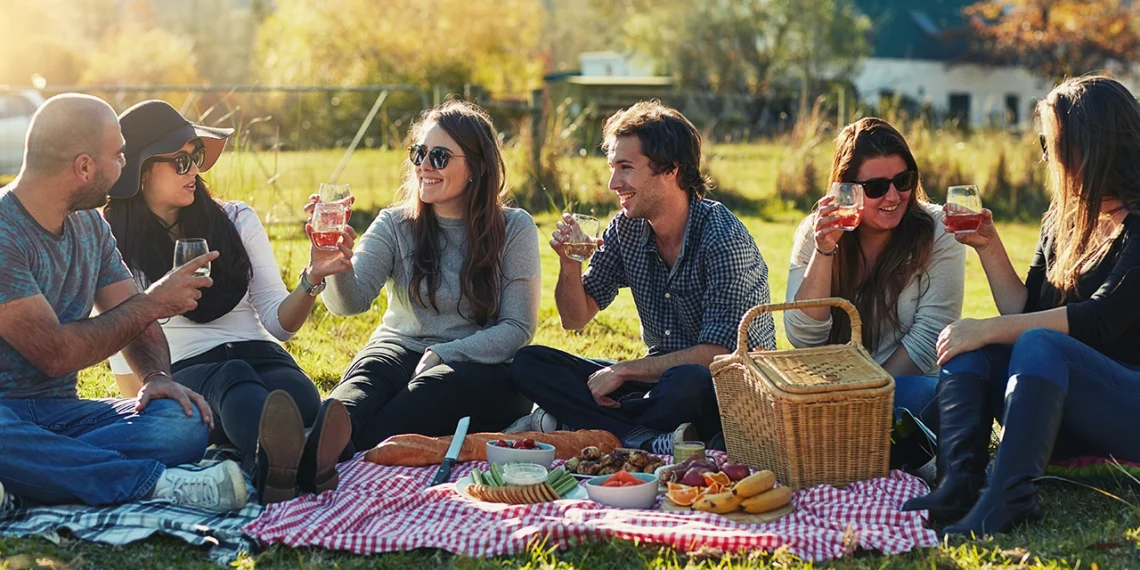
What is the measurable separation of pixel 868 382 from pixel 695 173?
141 centimetres

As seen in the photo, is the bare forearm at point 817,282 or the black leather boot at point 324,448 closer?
the black leather boot at point 324,448

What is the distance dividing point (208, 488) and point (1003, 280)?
307cm

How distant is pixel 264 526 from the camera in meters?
4.05

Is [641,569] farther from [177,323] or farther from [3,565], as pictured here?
[177,323]

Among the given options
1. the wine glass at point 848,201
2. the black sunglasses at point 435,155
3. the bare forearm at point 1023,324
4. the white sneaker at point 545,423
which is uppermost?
the black sunglasses at point 435,155

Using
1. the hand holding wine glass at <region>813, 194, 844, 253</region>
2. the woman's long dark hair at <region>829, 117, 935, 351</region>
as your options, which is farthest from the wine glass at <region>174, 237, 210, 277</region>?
the woman's long dark hair at <region>829, 117, 935, 351</region>

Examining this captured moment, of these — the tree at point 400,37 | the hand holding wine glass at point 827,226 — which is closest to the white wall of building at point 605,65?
the tree at point 400,37

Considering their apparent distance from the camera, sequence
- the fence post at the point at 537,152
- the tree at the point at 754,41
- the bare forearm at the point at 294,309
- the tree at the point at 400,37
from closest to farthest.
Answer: the bare forearm at the point at 294,309, the fence post at the point at 537,152, the tree at the point at 400,37, the tree at the point at 754,41

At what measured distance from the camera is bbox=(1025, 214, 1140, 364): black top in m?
4.39

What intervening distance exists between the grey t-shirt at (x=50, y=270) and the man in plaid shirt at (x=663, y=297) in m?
1.80

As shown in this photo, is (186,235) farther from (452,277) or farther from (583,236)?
(583,236)

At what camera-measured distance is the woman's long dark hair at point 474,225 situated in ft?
18.3

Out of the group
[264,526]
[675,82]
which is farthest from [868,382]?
[675,82]

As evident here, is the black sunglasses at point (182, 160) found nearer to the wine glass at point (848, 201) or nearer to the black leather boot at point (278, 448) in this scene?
the black leather boot at point (278, 448)
